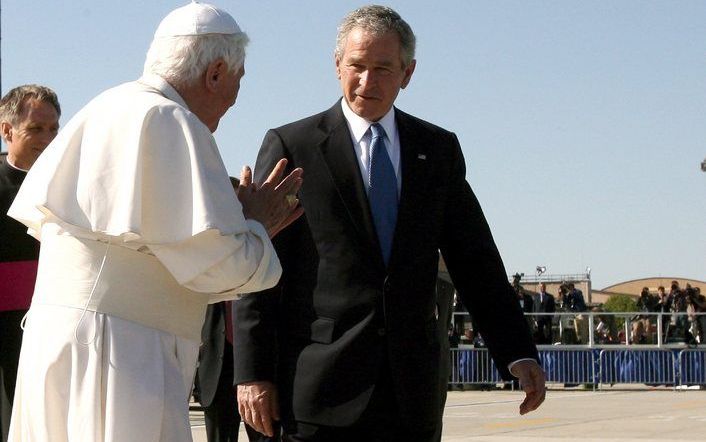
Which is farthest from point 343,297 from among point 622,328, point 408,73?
point 622,328

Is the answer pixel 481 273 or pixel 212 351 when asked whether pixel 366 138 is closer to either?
pixel 481 273

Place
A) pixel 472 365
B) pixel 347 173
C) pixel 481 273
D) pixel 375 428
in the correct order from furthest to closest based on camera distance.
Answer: pixel 472 365 → pixel 481 273 → pixel 347 173 → pixel 375 428

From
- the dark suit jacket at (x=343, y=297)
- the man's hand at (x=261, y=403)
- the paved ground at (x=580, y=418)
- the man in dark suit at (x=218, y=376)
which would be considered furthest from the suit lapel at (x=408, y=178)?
the paved ground at (x=580, y=418)

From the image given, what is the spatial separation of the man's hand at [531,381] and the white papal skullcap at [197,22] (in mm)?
1817

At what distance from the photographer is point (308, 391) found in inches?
187

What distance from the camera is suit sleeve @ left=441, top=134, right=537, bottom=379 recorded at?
5.11 m

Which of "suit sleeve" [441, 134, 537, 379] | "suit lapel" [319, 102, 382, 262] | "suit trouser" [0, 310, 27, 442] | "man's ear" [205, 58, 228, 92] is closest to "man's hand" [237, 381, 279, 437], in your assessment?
"suit lapel" [319, 102, 382, 262]

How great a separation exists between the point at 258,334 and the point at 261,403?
9.1 inches

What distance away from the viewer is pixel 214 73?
12.6 ft

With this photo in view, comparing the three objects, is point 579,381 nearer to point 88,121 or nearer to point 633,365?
point 633,365

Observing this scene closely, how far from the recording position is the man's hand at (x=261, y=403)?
15.8ft

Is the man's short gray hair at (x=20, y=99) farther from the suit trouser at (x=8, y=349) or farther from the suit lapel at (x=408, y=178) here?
the suit lapel at (x=408, y=178)

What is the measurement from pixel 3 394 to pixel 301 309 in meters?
1.85

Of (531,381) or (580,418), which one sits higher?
(531,381)
